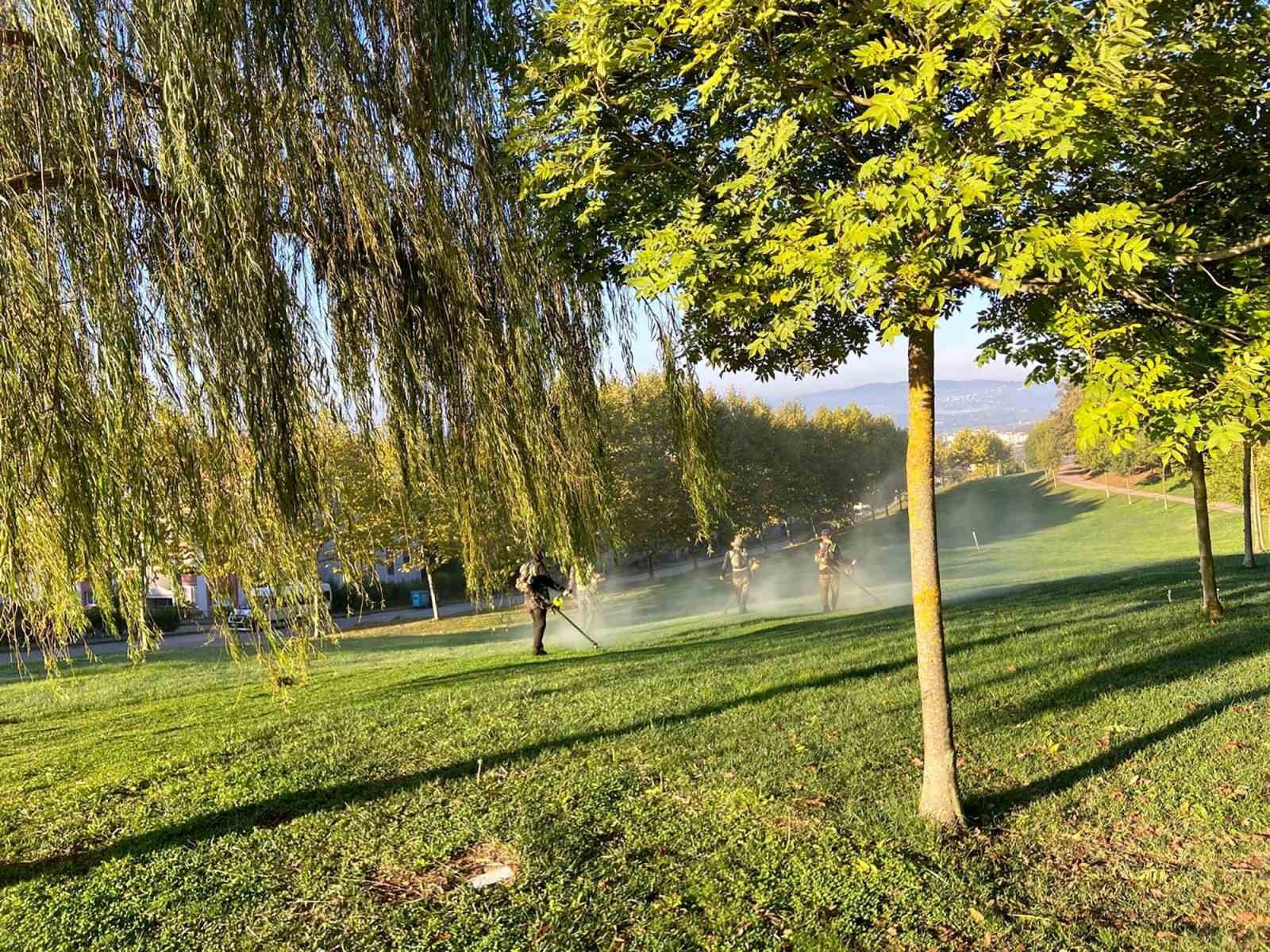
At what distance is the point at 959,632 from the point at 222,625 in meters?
9.65

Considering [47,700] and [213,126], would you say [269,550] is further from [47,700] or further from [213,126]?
[47,700]

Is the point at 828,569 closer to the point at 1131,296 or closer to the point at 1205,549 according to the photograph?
the point at 1205,549

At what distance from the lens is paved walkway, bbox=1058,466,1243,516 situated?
44325 mm

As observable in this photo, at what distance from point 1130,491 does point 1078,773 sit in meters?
58.3

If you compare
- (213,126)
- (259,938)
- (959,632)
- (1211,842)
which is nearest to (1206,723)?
(1211,842)

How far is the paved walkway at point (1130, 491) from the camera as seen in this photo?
145 feet

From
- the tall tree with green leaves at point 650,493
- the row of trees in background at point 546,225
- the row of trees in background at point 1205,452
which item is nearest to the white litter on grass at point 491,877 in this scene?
the row of trees in background at point 546,225

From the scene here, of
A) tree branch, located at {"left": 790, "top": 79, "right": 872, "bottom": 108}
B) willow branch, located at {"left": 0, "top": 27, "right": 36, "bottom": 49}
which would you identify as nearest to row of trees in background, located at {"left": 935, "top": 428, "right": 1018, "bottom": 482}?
tree branch, located at {"left": 790, "top": 79, "right": 872, "bottom": 108}

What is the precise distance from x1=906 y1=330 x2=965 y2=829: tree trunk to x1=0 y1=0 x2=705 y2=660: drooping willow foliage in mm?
1988

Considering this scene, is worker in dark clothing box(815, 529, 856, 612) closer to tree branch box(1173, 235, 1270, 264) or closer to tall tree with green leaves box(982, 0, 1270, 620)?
tall tree with green leaves box(982, 0, 1270, 620)

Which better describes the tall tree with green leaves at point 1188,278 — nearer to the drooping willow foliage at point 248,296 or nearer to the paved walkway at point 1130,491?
the drooping willow foliage at point 248,296

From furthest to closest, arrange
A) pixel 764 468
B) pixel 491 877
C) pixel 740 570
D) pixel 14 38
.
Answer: pixel 764 468 < pixel 740 570 < pixel 491 877 < pixel 14 38

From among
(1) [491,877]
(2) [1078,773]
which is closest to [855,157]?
(2) [1078,773]

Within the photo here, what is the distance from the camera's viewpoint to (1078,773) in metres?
5.44
